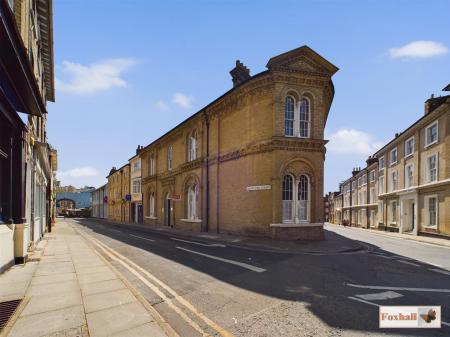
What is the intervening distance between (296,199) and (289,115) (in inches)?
194

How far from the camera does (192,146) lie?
27766 mm

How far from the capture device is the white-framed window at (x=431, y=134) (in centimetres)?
2541

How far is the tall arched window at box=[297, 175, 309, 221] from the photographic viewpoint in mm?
18281

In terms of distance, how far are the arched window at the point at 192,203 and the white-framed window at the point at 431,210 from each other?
19281 mm

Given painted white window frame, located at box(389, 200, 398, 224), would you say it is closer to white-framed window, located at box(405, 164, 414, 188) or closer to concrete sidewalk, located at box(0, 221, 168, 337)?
white-framed window, located at box(405, 164, 414, 188)

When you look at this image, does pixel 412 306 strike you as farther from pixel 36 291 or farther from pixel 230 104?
pixel 230 104

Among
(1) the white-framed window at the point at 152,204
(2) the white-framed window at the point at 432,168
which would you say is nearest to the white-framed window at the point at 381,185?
(2) the white-framed window at the point at 432,168

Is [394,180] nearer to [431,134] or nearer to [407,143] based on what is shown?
[407,143]

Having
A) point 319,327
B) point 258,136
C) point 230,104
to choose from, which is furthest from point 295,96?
point 319,327

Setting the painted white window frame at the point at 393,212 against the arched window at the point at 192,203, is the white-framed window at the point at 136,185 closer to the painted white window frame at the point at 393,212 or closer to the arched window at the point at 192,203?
the arched window at the point at 192,203

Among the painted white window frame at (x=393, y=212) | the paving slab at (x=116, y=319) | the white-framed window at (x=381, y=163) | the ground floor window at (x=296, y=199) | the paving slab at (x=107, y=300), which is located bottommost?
the painted white window frame at (x=393, y=212)

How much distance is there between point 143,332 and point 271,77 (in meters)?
16.0

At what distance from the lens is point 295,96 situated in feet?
61.1

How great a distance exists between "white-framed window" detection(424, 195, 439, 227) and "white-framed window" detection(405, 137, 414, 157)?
559 cm
